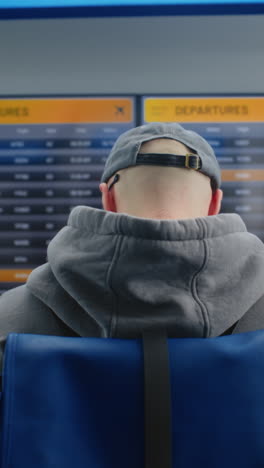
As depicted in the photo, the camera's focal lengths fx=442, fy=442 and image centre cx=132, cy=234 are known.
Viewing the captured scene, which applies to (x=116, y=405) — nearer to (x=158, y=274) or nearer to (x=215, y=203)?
(x=158, y=274)

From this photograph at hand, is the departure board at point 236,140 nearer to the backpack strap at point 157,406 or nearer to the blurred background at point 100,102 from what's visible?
the blurred background at point 100,102

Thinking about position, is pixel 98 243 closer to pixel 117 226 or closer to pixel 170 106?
pixel 117 226

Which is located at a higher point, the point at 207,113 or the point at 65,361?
the point at 207,113

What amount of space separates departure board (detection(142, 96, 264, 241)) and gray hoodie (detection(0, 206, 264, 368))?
2.73 feet

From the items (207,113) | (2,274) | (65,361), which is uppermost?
(207,113)

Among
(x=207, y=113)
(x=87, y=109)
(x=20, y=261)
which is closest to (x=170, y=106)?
(x=207, y=113)

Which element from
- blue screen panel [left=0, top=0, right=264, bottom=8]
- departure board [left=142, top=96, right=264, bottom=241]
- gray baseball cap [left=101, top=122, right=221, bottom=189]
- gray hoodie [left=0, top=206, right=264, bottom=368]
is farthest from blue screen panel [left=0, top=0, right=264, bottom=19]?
gray hoodie [left=0, top=206, right=264, bottom=368]

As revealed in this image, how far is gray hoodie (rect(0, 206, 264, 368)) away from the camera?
556mm

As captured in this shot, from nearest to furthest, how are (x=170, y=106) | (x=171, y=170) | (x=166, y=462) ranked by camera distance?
(x=166, y=462)
(x=171, y=170)
(x=170, y=106)

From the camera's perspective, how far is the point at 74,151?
1419 millimetres

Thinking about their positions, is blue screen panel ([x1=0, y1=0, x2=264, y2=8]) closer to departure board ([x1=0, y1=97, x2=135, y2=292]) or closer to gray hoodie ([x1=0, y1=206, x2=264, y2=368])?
departure board ([x1=0, y1=97, x2=135, y2=292])

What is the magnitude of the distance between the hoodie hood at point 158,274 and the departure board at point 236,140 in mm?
844

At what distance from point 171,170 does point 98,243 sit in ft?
0.56

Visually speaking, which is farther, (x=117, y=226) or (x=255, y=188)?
(x=255, y=188)
